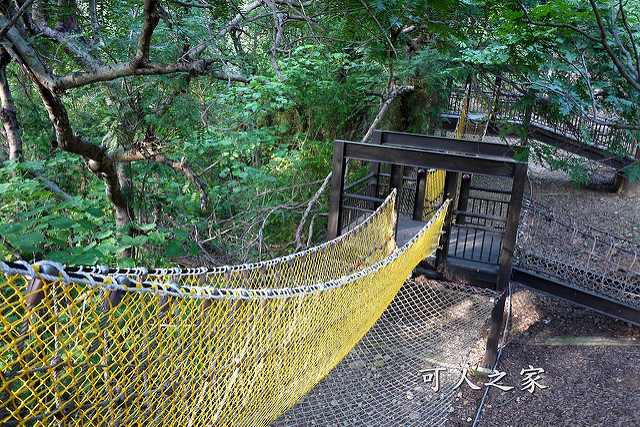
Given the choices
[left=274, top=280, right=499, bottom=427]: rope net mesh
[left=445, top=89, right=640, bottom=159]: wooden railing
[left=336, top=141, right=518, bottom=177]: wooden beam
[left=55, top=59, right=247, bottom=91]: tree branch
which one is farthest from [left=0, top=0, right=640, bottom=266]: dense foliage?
[left=274, top=280, right=499, bottom=427]: rope net mesh

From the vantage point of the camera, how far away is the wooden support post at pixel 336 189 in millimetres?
4418

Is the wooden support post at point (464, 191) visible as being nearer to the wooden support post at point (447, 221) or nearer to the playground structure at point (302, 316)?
the playground structure at point (302, 316)

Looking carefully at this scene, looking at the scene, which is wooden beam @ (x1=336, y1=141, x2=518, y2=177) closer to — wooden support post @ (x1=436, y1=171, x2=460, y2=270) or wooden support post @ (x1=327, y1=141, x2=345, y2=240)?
wooden support post @ (x1=327, y1=141, x2=345, y2=240)

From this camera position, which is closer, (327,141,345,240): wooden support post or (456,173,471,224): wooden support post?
(327,141,345,240): wooden support post

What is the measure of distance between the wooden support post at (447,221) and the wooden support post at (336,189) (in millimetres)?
959

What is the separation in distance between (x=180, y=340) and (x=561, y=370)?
474cm

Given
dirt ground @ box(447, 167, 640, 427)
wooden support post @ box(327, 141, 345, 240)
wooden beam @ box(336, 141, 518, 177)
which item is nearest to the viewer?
wooden beam @ box(336, 141, 518, 177)

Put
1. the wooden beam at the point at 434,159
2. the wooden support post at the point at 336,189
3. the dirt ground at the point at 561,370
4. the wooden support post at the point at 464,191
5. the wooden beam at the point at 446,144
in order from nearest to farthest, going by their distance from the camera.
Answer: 1. the wooden beam at the point at 434,159
2. the dirt ground at the point at 561,370
3. the wooden support post at the point at 336,189
4. the wooden support post at the point at 464,191
5. the wooden beam at the point at 446,144

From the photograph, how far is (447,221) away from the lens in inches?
176

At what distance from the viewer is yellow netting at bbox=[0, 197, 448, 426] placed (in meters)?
1.16

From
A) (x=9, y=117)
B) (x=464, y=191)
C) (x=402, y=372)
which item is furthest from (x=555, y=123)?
(x=9, y=117)

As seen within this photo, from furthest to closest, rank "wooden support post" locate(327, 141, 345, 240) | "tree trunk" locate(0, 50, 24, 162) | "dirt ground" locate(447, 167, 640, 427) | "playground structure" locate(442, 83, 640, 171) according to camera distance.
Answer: "playground structure" locate(442, 83, 640, 171)
"wooden support post" locate(327, 141, 345, 240)
"dirt ground" locate(447, 167, 640, 427)
"tree trunk" locate(0, 50, 24, 162)

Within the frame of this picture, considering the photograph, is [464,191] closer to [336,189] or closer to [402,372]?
[336,189]

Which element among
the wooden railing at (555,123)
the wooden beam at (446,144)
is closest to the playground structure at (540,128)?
the wooden railing at (555,123)
